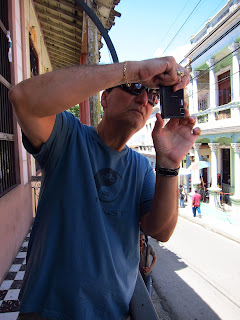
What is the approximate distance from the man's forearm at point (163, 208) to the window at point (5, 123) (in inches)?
89.9

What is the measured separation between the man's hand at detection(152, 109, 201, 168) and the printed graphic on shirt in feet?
0.75

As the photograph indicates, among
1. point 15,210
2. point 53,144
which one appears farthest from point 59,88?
point 15,210

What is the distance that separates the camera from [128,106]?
4.33 feet

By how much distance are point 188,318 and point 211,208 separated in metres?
9.81

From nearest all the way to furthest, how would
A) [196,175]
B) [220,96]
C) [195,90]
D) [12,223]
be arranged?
[12,223] < [220,96] < [196,175] < [195,90]

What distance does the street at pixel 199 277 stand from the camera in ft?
16.0

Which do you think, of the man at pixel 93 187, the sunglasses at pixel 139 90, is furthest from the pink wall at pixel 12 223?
the sunglasses at pixel 139 90

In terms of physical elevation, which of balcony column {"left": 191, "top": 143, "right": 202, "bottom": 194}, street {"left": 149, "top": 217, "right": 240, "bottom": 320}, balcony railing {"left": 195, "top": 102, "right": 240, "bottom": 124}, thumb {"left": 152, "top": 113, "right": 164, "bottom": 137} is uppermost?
balcony railing {"left": 195, "top": 102, "right": 240, "bottom": 124}

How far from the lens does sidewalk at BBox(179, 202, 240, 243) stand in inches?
401

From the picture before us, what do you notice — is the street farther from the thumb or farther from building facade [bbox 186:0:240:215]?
the thumb

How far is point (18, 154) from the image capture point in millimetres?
3744

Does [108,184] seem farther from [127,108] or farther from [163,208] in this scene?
[127,108]

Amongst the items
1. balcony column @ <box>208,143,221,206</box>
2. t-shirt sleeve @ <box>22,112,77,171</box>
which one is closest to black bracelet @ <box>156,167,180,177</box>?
t-shirt sleeve @ <box>22,112,77,171</box>

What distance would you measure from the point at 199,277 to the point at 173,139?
613 cm
